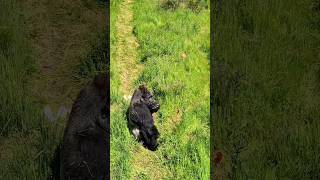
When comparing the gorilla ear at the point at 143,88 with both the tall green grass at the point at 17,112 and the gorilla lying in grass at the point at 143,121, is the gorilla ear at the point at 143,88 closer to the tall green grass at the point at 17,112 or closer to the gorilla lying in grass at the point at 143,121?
the gorilla lying in grass at the point at 143,121

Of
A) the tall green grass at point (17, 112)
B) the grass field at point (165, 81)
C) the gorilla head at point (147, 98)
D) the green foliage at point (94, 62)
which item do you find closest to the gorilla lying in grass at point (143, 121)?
the gorilla head at point (147, 98)

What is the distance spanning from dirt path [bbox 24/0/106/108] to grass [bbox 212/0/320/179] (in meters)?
2.59

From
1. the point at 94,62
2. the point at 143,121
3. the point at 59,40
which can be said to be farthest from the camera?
the point at 59,40

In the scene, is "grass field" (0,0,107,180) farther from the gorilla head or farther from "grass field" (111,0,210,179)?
the gorilla head

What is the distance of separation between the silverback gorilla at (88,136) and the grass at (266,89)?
1.88 m

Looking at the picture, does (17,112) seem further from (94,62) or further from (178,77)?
(178,77)

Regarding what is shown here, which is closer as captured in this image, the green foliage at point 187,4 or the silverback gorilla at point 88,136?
the silverback gorilla at point 88,136

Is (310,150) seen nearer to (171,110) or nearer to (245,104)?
(245,104)

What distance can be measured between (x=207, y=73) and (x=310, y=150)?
2485 millimetres

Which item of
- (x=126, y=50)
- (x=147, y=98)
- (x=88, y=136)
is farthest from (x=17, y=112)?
(x=126, y=50)

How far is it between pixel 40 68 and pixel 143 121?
2.40m

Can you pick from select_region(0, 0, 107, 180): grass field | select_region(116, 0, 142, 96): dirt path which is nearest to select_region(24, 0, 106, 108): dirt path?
select_region(0, 0, 107, 180): grass field

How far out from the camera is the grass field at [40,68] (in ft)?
23.0

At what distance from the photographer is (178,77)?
8703 millimetres
